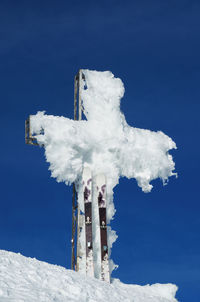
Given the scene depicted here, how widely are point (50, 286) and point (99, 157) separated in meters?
9.62

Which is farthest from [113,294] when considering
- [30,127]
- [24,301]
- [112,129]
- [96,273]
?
[30,127]

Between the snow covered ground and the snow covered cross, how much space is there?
2266 millimetres

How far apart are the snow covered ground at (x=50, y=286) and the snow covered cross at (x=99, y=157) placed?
7.43ft

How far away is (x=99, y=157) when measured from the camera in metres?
31.9

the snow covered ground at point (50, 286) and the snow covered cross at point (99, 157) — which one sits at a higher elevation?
the snow covered cross at point (99, 157)

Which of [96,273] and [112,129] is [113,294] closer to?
[96,273]

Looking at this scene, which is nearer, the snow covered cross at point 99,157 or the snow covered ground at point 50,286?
the snow covered ground at point 50,286

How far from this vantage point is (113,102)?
33094 millimetres

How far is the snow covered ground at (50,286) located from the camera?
2236 cm

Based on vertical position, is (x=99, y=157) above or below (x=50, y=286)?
above

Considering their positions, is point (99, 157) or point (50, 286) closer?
point (50, 286)

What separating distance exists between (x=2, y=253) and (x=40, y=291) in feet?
17.3

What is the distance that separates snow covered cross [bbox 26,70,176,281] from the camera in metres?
31.1

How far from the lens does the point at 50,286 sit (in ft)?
79.5
